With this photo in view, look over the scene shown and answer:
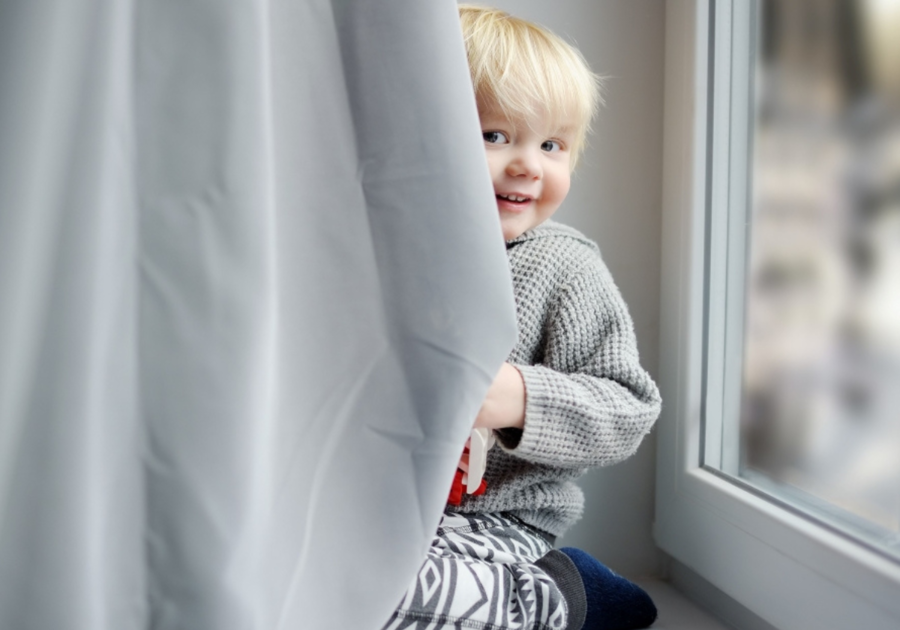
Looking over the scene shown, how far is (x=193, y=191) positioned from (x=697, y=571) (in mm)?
750

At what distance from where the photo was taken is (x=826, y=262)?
0.83 m

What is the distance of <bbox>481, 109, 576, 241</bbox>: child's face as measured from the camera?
82cm

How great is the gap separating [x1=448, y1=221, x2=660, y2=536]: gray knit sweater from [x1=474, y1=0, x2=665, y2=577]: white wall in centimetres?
13

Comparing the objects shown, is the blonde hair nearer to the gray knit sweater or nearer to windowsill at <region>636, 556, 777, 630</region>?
the gray knit sweater

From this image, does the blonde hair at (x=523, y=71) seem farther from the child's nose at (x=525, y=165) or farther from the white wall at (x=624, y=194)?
the white wall at (x=624, y=194)

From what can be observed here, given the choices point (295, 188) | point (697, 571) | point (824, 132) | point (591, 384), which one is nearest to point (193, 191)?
point (295, 188)

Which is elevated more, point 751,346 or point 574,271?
point 574,271

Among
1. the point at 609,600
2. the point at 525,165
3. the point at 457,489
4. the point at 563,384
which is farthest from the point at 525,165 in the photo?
the point at 609,600

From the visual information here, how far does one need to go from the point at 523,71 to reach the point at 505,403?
336mm

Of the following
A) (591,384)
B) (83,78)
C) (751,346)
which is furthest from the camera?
(751,346)

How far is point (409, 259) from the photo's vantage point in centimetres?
53

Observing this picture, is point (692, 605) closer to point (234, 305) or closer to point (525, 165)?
point (525, 165)

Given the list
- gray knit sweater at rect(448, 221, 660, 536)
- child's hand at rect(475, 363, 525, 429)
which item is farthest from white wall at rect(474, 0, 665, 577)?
child's hand at rect(475, 363, 525, 429)

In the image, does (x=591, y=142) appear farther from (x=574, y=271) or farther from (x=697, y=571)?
(x=697, y=571)
